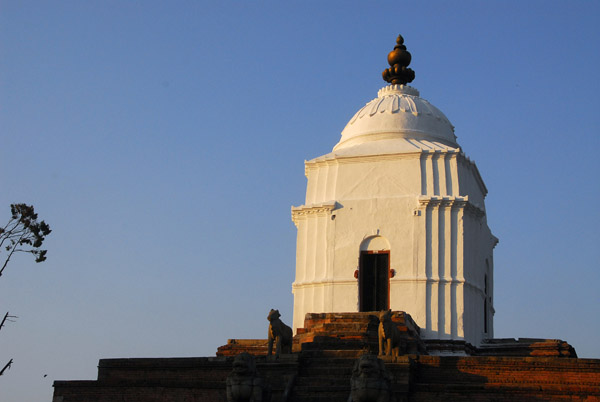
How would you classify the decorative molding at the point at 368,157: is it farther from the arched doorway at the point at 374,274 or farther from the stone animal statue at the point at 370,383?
the stone animal statue at the point at 370,383

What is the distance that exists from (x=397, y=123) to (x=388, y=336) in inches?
420

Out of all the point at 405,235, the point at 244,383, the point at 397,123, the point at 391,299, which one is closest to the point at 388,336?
the point at 244,383

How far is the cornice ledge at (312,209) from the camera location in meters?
28.9

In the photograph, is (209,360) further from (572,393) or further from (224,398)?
(572,393)

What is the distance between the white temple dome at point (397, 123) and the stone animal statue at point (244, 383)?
12.9m

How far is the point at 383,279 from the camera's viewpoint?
→ 27.8m

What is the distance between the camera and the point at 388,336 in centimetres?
2116

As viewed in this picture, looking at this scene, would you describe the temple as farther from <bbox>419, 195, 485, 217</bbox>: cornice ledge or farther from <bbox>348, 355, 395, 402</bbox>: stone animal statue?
<bbox>348, 355, 395, 402</bbox>: stone animal statue

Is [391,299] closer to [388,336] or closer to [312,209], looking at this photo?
[312,209]

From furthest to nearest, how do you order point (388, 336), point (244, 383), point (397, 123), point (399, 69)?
point (399, 69) < point (397, 123) < point (388, 336) < point (244, 383)

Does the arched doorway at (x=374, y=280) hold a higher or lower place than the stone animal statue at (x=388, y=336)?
higher

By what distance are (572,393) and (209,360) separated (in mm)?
8072

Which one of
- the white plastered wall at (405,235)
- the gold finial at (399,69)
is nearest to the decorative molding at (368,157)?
the white plastered wall at (405,235)

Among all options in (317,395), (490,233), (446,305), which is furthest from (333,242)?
(317,395)
